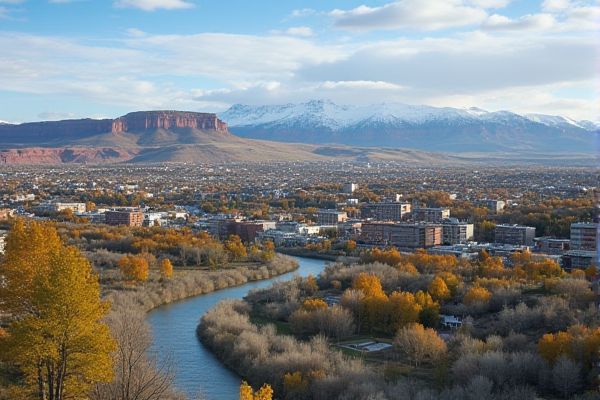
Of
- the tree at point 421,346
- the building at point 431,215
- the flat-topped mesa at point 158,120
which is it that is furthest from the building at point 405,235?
the flat-topped mesa at point 158,120

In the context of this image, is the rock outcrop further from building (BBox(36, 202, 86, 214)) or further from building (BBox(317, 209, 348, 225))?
building (BBox(317, 209, 348, 225))

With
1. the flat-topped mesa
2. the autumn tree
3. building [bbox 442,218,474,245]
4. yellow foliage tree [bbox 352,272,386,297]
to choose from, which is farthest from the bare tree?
the flat-topped mesa

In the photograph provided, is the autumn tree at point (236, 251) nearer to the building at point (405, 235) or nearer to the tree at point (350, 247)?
the tree at point (350, 247)

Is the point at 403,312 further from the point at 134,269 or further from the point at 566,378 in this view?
the point at 134,269

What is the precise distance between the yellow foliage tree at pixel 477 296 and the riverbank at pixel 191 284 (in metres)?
8.48

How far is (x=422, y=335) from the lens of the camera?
55.4ft

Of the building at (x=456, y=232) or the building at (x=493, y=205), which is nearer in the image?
the building at (x=456, y=232)

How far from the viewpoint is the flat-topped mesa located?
145875 mm

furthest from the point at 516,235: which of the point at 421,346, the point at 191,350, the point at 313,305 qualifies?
the point at 191,350

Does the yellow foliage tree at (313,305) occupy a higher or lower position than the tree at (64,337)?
lower

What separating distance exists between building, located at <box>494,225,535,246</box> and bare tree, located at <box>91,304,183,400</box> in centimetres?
2426

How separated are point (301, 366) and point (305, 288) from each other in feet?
28.3

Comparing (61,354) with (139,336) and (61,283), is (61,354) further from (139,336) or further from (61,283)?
(139,336)

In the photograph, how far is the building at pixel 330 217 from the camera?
4612cm
